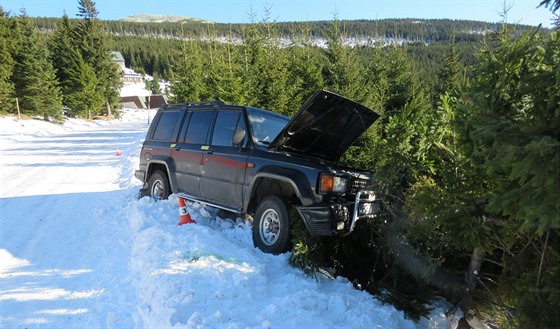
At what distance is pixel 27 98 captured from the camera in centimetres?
2788

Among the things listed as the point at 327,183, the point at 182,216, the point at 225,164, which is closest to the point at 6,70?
the point at 182,216

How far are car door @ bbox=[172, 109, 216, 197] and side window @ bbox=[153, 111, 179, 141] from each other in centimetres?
44

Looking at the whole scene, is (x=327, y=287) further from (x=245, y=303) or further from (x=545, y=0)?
(x=545, y=0)

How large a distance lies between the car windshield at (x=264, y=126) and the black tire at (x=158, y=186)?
8.90 ft

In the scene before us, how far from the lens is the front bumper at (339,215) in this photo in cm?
419

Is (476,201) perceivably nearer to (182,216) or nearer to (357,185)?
(357,185)

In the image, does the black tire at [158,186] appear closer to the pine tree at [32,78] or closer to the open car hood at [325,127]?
the open car hood at [325,127]

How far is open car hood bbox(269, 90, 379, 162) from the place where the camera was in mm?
4766

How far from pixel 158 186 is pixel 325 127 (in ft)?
13.8

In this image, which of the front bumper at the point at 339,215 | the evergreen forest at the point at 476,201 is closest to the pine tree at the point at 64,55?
the evergreen forest at the point at 476,201

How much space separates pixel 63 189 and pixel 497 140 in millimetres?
10230

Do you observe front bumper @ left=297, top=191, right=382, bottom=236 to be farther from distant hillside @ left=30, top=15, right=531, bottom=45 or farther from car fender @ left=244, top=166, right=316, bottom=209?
distant hillside @ left=30, top=15, right=531, bottom=45

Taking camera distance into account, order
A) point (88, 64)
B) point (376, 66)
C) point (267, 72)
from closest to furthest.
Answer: point (267, 72), point (376, 66), point (88, 64)

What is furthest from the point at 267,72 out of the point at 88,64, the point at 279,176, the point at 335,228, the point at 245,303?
the point at 88,64
